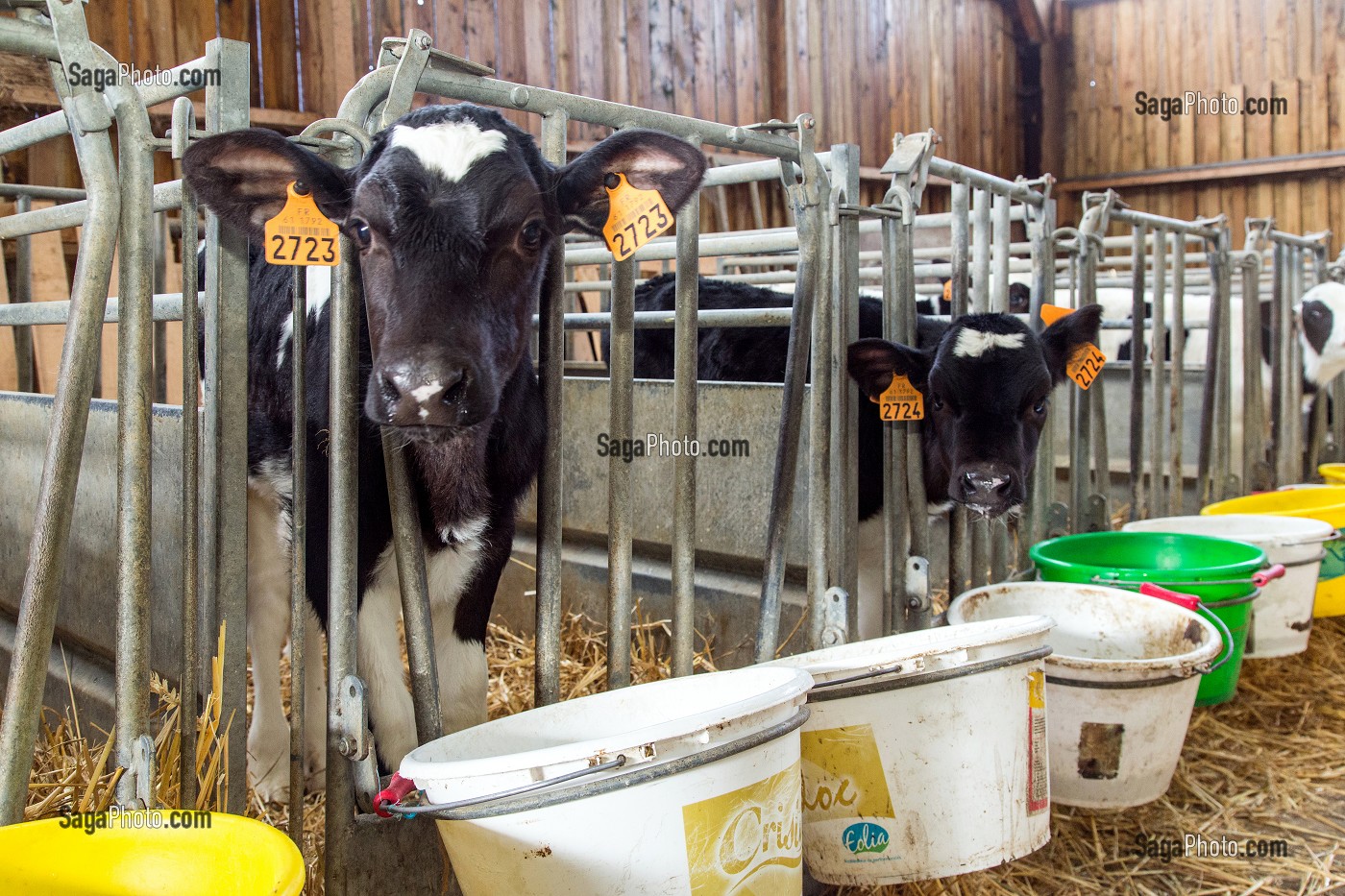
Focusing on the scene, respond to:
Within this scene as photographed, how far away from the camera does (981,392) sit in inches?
139

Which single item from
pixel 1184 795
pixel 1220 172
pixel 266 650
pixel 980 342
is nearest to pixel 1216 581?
pixel 1184 795

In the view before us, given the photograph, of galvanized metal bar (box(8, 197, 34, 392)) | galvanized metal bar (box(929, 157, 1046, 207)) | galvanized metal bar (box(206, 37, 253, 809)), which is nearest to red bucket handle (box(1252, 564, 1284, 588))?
galvanized metal bar (box(929, 157, 1046, 207))

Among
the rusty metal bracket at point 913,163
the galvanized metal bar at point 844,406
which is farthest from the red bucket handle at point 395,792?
the rusty metal bracket at point 913,163

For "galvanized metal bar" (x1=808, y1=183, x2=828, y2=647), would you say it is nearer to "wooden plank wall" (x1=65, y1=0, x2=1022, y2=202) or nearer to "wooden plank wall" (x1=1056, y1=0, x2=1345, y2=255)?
"wooden plank wall" (x1=65, y1=0, x2=1022, y2=202)

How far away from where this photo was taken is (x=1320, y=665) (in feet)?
14.2

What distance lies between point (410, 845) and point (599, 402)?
2.45 m

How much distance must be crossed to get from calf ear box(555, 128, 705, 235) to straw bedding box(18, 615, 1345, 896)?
4.19 ft

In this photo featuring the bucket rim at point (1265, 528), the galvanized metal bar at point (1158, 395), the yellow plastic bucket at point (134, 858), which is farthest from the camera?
the galvanized metal bar at point (1158, 395)

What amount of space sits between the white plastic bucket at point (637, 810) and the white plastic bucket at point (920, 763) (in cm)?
48

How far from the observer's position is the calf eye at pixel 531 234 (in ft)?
7.27

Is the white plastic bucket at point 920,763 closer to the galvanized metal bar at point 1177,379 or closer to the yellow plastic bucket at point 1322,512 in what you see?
the yellow plastic bucket at point 1322,512

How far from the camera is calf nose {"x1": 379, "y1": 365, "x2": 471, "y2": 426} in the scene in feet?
6.19

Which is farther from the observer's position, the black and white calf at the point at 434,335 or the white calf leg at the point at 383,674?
the white calf leg at the point at 383,674

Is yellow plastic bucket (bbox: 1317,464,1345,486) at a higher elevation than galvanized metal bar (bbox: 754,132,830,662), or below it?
below
